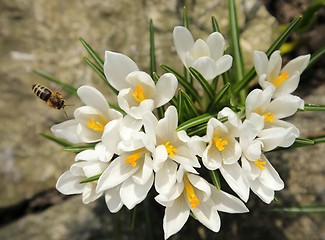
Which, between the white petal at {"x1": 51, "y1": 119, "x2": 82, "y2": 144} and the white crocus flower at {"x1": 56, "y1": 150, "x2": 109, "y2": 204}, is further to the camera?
the white petal at {"x1": 51, "y1": 119, "x2": 82, "y2": 144}

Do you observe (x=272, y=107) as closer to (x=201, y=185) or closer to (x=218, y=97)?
(x=218, y=97)

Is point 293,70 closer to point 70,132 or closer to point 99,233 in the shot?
point 70,132

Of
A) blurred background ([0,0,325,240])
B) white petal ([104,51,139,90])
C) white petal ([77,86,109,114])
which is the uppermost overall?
white petal ([104,51,139,90])

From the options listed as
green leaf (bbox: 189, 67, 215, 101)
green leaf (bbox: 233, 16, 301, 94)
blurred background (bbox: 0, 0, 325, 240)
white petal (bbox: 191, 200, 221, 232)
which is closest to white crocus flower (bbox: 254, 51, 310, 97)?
green leaf (bbox: 233, 16, 301, 94)

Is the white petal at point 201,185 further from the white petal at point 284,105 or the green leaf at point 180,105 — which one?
the white petal at point 284,105

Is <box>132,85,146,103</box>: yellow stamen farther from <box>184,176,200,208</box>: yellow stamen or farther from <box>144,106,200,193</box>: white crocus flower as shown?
<box>184,176,200,208</box>: yellow stamen

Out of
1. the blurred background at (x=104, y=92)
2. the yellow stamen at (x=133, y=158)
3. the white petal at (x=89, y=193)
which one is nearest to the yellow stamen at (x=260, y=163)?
the yellow stamen at (x=133, y=158)

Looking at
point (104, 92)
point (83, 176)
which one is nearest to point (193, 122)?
point (83, 176)
